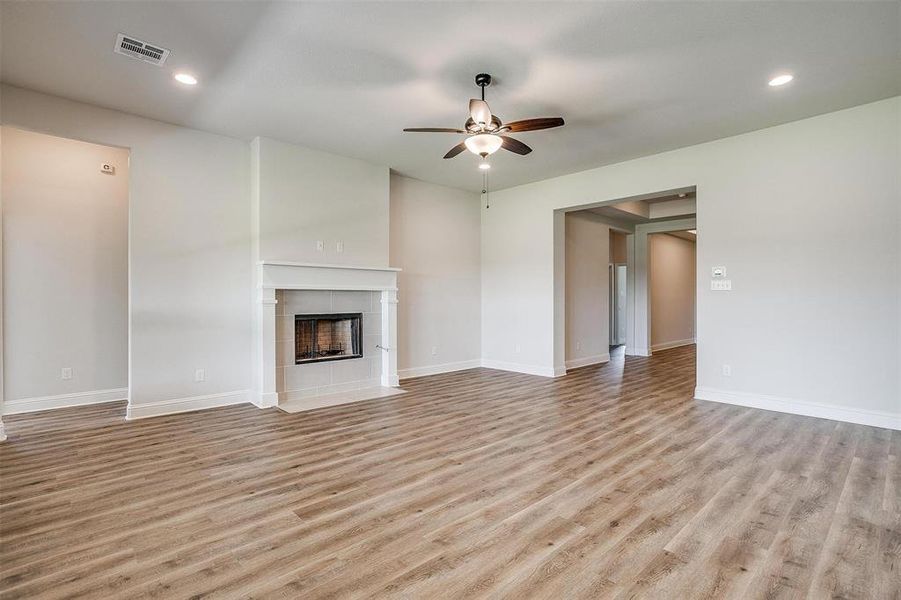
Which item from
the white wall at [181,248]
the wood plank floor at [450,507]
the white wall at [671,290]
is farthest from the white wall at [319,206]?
the white wall at [671,290]

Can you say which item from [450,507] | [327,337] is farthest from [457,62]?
[327,337]

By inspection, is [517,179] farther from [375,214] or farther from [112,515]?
[112,515]

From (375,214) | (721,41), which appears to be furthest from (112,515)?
(721,41)

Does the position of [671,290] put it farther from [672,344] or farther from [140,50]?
[140,50]

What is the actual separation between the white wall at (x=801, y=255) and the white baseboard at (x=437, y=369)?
134 inches

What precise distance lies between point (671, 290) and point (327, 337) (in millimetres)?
8016

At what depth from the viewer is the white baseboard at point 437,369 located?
648 cm

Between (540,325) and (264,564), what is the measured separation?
5.33 meters

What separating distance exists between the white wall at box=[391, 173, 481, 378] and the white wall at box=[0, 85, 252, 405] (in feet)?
7.10

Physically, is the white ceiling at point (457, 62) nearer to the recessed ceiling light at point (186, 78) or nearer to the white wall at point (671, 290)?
the recessed ceiling light at point (186, 78)

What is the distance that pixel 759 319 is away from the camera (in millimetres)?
4723

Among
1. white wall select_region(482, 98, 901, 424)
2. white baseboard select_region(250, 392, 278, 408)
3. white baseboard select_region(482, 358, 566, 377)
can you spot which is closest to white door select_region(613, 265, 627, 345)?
white baseboard select_region(482, 358, 566, 377)

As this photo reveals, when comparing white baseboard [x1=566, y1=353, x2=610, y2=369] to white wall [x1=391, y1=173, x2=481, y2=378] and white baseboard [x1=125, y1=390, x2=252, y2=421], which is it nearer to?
white wall [x1=391, y1=173, x2=481, y2=378]

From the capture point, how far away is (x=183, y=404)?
461cm
